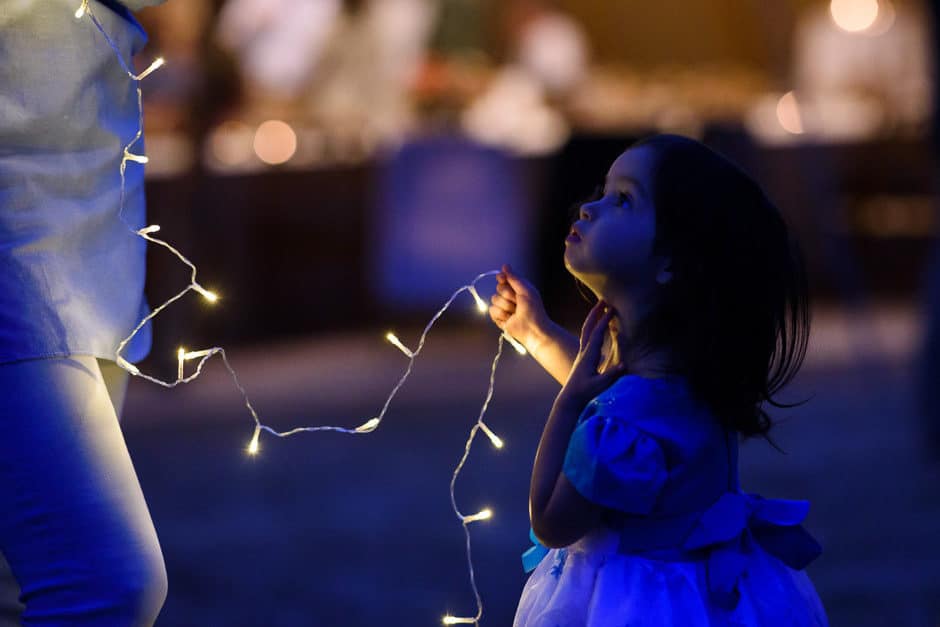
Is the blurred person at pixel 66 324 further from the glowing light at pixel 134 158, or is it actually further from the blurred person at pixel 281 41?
the blurred person at pixel 281 41

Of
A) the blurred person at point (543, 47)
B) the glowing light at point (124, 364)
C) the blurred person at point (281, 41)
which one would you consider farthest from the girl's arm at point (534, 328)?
the blurred person at point (543, 47)

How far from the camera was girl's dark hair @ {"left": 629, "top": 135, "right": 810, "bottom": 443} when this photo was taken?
5.70ft

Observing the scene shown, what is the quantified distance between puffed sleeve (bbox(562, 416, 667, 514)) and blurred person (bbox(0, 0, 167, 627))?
506 millimetres

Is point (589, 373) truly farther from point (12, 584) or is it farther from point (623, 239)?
point (12, 584)

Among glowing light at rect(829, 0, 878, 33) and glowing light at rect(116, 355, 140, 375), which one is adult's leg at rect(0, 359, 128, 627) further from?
glowing light at rect(829, 0, 878, 33)

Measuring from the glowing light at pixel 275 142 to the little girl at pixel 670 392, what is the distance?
5.70 m

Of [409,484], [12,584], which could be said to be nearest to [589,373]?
[12,584]

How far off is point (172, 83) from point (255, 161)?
572 millimetres

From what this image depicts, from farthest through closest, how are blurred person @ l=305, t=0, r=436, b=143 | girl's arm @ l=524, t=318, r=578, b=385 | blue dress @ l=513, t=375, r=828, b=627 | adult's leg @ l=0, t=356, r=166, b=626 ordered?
blurred person @ l=305, t=0, r=436, b=143 → girl's arm @ l=524, t=318, r=578, b=385 → blue dress @ l=513, t=375, r=828, b=627 → adult's leg @ l=0, t=356, r=166, b=626

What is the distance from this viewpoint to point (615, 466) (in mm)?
1654

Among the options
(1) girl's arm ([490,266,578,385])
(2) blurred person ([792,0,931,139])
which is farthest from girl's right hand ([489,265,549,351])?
(2) blurred person ([792,0,931,139])

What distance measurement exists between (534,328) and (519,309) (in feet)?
0.12

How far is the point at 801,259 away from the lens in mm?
1847

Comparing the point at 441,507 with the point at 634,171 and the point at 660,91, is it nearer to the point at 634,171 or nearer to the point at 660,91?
the point at 634,171
